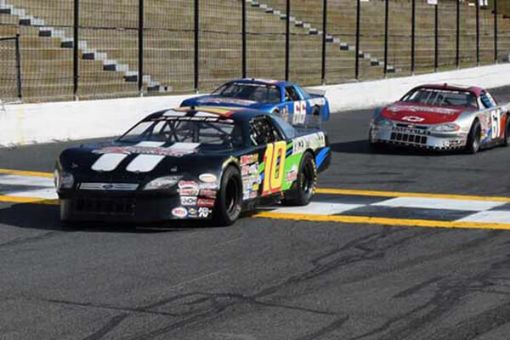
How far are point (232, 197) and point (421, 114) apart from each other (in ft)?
28.4

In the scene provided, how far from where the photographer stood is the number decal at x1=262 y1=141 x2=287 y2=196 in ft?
41.0

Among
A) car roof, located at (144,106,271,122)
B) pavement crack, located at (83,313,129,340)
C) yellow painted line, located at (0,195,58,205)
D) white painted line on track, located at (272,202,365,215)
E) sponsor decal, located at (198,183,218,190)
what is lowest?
pavement crack, located at (83,313,129,340)

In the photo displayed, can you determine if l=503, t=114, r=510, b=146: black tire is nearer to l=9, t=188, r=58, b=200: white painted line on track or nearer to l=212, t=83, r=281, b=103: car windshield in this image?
l=212, t=83, r=281, b=103: car windshield

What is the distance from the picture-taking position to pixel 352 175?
17.0 meters

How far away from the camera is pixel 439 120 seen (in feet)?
65.1

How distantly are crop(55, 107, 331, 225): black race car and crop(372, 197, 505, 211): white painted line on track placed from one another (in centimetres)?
120

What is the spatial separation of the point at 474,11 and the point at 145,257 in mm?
42101

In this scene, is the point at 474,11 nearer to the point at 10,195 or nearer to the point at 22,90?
the point at 22,90

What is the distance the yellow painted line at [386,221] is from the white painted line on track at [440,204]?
3.63 feet

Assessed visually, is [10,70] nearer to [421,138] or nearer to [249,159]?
[421,138]

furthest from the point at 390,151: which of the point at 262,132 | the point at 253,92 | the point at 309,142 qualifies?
the point at 262,132

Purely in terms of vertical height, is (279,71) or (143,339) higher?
(279,71)

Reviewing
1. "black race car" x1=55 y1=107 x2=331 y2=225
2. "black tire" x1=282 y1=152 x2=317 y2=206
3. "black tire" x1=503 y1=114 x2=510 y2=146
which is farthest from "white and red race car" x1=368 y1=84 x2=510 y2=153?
"black race car" x1=55 y1=107 x2=331 y2=225

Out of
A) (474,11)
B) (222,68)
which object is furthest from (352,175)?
(474,11)
